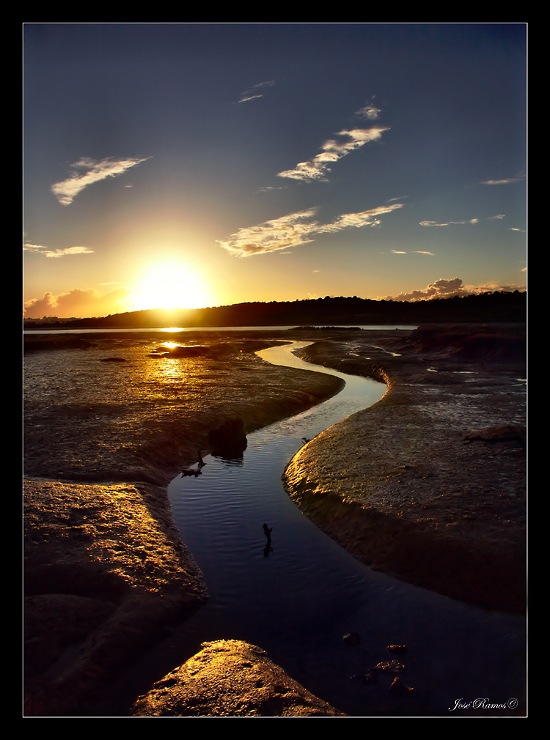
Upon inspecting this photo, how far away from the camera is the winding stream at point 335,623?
6.60 metres

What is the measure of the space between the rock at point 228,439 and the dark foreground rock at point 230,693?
12504 mm

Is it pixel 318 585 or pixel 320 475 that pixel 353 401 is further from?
pixel 318 585

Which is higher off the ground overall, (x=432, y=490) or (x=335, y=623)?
(x=432, y=490)

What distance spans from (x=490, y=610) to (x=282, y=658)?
165 inches

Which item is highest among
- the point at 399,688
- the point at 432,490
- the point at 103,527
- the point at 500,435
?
the point at 500,435

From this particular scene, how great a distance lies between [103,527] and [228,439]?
31.0ft

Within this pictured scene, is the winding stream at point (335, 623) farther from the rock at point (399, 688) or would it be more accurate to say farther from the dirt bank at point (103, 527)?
the dirt bank at point (103, 527)

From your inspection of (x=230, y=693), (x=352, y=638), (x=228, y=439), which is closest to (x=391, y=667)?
(x=352, y=638)

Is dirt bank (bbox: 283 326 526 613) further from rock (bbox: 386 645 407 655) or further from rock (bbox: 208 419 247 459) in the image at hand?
rock (bbox: 208 419 247 459)

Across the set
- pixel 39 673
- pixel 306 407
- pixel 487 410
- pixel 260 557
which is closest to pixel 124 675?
pixel 39 673

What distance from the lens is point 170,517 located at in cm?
1258

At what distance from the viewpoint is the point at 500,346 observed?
4291 cm

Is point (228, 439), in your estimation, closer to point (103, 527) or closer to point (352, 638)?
point (103, 527)

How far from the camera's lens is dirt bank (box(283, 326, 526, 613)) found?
9.41 meters
